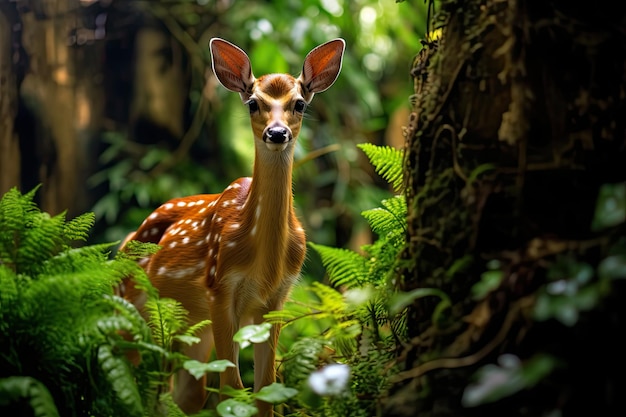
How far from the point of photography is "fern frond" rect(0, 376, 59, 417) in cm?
163

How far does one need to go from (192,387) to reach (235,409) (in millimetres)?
1375

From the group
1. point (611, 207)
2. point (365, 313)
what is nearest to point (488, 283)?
point (611, 207)

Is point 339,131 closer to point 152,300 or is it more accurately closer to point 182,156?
point 182,156

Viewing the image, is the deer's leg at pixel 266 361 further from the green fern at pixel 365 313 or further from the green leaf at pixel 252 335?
the green leaf at pixel 252 335

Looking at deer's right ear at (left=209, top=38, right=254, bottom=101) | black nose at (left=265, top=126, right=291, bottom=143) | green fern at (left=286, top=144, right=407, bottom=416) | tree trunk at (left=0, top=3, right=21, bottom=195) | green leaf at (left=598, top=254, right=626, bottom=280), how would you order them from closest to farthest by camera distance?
green leaf at (left=598, top=254, right=626, bottom=280)
green fern at (left=286, top=144, right=407, bottom=416)
black nose at (left=265, top=126, right=291, bottom=143)
deer's right ear at (left=209, top=38, right=254, bottom=101)
tree trunk at (left=0, top=3, right=21, bottom=195)

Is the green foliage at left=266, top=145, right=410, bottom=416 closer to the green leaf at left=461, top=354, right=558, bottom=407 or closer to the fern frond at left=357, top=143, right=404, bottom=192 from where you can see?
the fern frond at left=357, top=143, right=404, bottom=192

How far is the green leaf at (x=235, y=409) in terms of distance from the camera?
1833 millimetres

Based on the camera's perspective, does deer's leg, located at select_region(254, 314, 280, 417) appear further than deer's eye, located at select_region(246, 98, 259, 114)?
No

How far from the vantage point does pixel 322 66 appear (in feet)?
9.70

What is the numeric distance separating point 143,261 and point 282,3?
2878mm

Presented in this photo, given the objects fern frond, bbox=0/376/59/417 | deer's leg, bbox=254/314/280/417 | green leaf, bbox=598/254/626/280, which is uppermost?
green leaf, bbox=598/254/626/280

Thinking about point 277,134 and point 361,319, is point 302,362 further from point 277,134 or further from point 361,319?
point 277,134

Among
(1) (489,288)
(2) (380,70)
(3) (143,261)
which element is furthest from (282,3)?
(1) (489,288)

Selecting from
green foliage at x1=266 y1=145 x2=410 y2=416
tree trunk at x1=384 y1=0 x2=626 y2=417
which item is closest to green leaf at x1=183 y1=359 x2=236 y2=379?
green foliage at x1=266 y1=145 x2=410 y2=416
